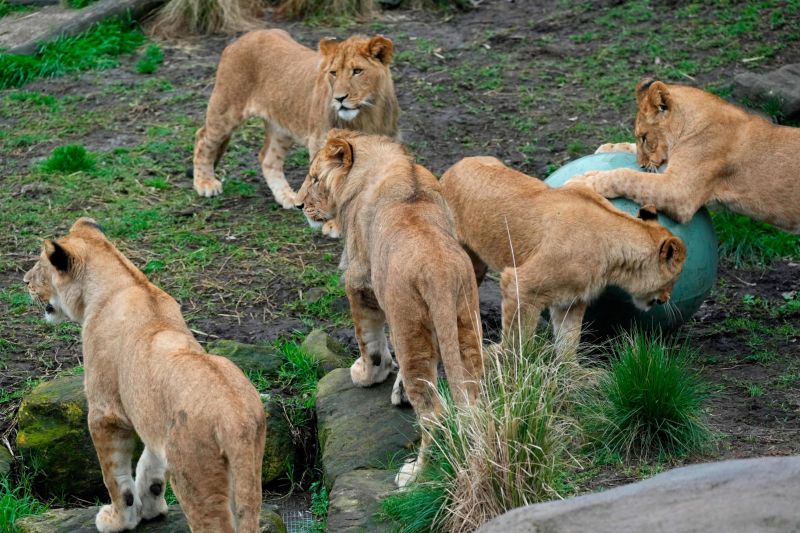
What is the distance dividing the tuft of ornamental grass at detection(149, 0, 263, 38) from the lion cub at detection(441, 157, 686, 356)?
289 inches

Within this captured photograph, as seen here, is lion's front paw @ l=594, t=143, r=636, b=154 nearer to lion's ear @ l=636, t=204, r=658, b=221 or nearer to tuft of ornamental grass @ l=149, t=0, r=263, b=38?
lion's ear @ l=636, t=204, r=658, b=221

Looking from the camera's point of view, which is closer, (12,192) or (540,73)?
(12,192)

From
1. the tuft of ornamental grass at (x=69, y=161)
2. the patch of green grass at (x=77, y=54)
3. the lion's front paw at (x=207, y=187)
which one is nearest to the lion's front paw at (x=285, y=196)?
the lion's front paw at (x=207, y=187)

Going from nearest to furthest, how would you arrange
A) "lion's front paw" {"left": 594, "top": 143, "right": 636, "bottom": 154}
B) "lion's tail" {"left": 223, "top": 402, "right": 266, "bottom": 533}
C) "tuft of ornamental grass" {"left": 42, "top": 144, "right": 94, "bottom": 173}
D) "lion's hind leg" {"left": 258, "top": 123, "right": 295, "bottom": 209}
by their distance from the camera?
"lion's tail" {"left": 223, "top": 402, "right": 266, "bottom": 533}, "lion's front paw" {"left": 594, "top": 143, "right": 636, "bottom": 154}, "lion's hind leg" {"left": 258, "top": 123, "right": 295, "bottom": 209}, "tuft of ornamental grass" {"left": 42, "top": 144, "right": 94, "bottom": 173}

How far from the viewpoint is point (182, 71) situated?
12.2 meters

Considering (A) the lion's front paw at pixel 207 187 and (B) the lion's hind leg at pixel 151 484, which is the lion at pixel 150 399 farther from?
(A) the lion's front paw at pixel 207 187

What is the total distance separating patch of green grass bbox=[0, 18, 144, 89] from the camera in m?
12.1

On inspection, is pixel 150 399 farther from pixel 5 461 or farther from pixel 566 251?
pixel 566 251

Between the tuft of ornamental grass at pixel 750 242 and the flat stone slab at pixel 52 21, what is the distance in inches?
289

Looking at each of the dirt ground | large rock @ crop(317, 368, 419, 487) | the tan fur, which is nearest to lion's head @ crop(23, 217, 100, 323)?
the dirt ground

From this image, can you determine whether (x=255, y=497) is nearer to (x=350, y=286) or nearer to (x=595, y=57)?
(x=350, y=286)

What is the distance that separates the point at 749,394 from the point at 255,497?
3.22m

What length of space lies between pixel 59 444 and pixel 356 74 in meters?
3.64

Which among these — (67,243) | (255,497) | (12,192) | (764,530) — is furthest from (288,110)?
(764,530)
